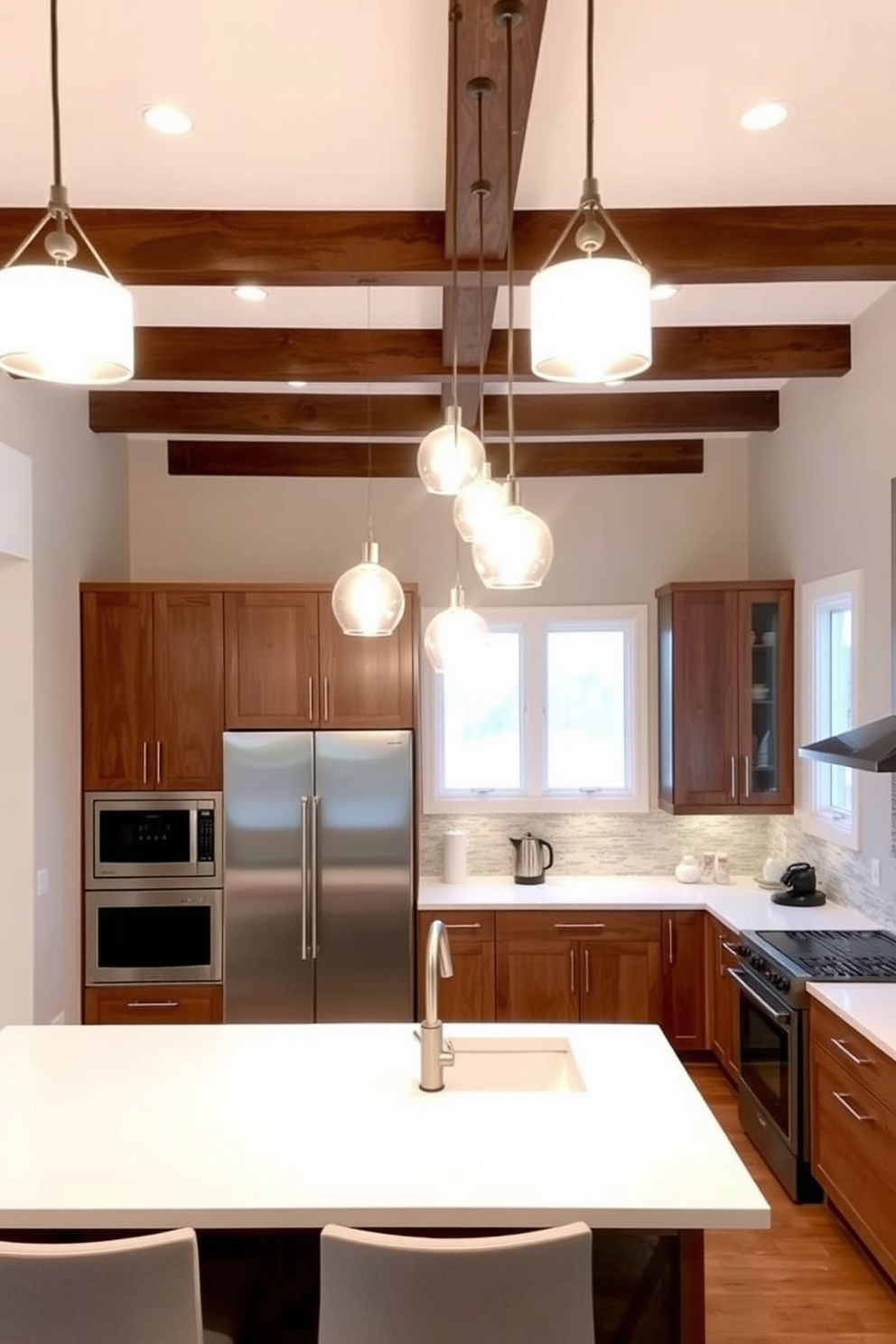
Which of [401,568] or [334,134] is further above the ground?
[334,134]

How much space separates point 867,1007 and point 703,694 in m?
1.95

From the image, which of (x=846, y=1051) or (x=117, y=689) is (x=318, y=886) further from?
(x=846, y=1051)

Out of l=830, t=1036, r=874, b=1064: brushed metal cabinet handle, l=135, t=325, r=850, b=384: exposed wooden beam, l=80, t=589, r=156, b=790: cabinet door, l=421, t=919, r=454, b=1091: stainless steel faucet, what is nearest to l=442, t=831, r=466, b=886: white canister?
l=80, t=589, r=156, b=790: cabinet door

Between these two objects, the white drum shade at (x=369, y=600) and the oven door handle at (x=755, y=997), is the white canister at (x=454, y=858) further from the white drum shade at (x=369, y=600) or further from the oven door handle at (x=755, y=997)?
the white drum shade at (x=369, y=600)

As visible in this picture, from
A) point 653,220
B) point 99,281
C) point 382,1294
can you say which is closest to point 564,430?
point 653,220

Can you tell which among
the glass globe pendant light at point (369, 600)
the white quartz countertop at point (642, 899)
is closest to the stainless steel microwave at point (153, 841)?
the white quartz countertop at point (642, 899)

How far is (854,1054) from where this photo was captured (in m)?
2.84

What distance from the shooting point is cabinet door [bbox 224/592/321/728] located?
4.41 meters

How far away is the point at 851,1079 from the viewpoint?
2.85m

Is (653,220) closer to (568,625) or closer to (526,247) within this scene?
(526,247)

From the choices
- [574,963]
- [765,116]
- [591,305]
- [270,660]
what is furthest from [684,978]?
[591,305]

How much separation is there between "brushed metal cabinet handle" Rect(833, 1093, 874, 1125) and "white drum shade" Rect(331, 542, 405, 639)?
2.02 m

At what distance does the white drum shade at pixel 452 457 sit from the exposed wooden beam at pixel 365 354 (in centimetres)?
166

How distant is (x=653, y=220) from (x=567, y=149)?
17.7 inches
